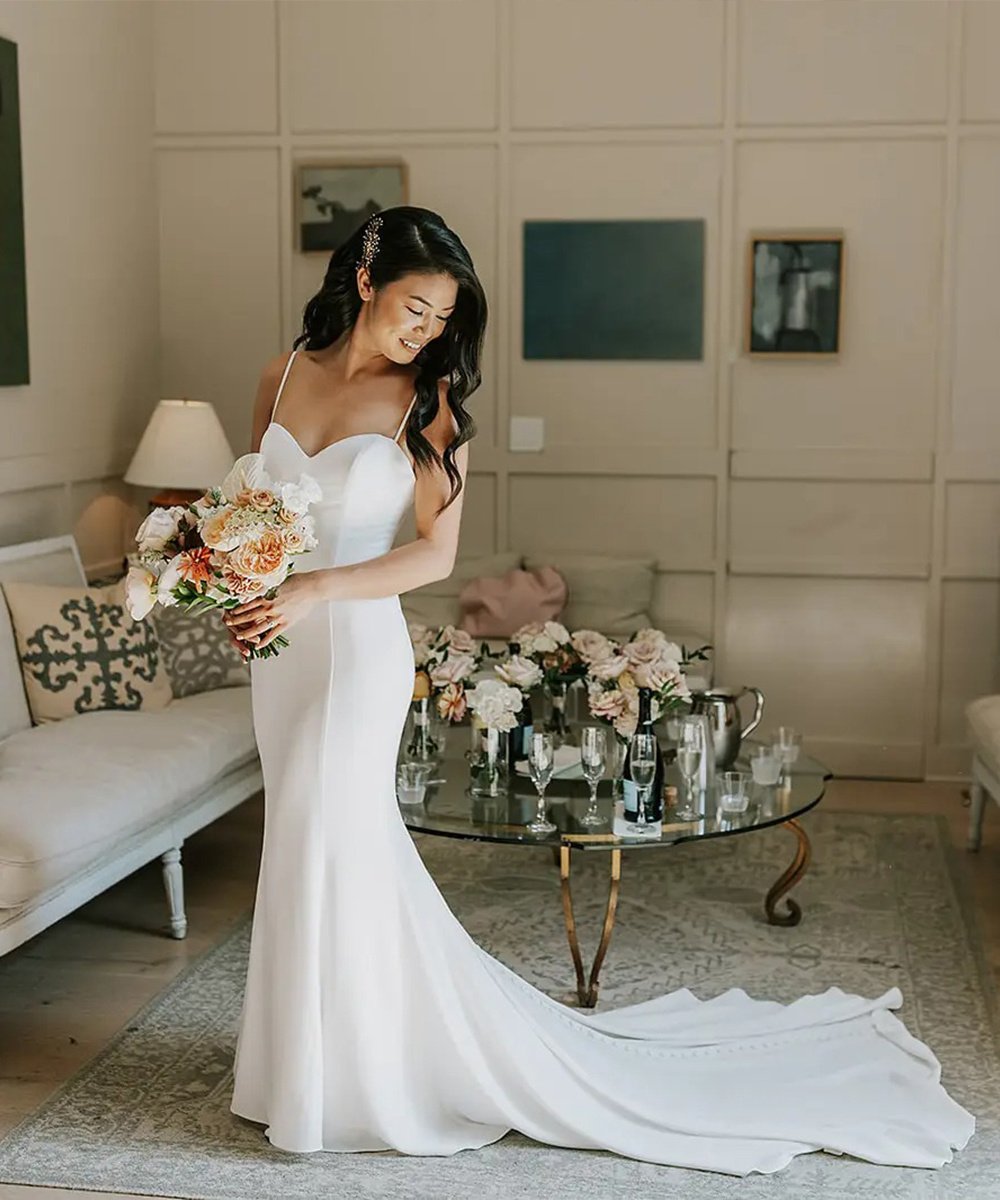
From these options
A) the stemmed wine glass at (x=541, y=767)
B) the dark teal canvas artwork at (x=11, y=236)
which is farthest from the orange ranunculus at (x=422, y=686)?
the dark teal canvas artwork at (x=11, y=236)

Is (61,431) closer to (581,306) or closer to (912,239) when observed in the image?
(581,306)

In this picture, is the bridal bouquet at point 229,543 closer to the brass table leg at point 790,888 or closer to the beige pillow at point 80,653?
the beige pillow at point 80,653

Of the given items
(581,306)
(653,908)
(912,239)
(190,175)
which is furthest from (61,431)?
(912,239)

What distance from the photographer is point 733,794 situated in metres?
3.91

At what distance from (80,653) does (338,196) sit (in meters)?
2.33

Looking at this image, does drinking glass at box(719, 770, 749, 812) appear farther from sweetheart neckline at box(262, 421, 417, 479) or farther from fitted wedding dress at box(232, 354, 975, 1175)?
sweetheart neckline at box(262, 421, 417, 479)

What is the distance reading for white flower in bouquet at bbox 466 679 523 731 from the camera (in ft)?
12.9

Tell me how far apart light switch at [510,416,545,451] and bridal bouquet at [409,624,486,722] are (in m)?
1.82

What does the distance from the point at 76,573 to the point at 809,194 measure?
113 inches

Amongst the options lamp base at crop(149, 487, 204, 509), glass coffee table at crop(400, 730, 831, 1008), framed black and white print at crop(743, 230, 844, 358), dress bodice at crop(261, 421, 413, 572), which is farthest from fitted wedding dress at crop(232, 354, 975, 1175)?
framed black and white print at crop(743, 230, 844, 358)

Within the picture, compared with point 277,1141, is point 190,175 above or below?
above

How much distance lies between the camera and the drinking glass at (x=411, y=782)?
154 inches

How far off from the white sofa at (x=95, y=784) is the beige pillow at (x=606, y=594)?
145cm

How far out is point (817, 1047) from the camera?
3393 mm
